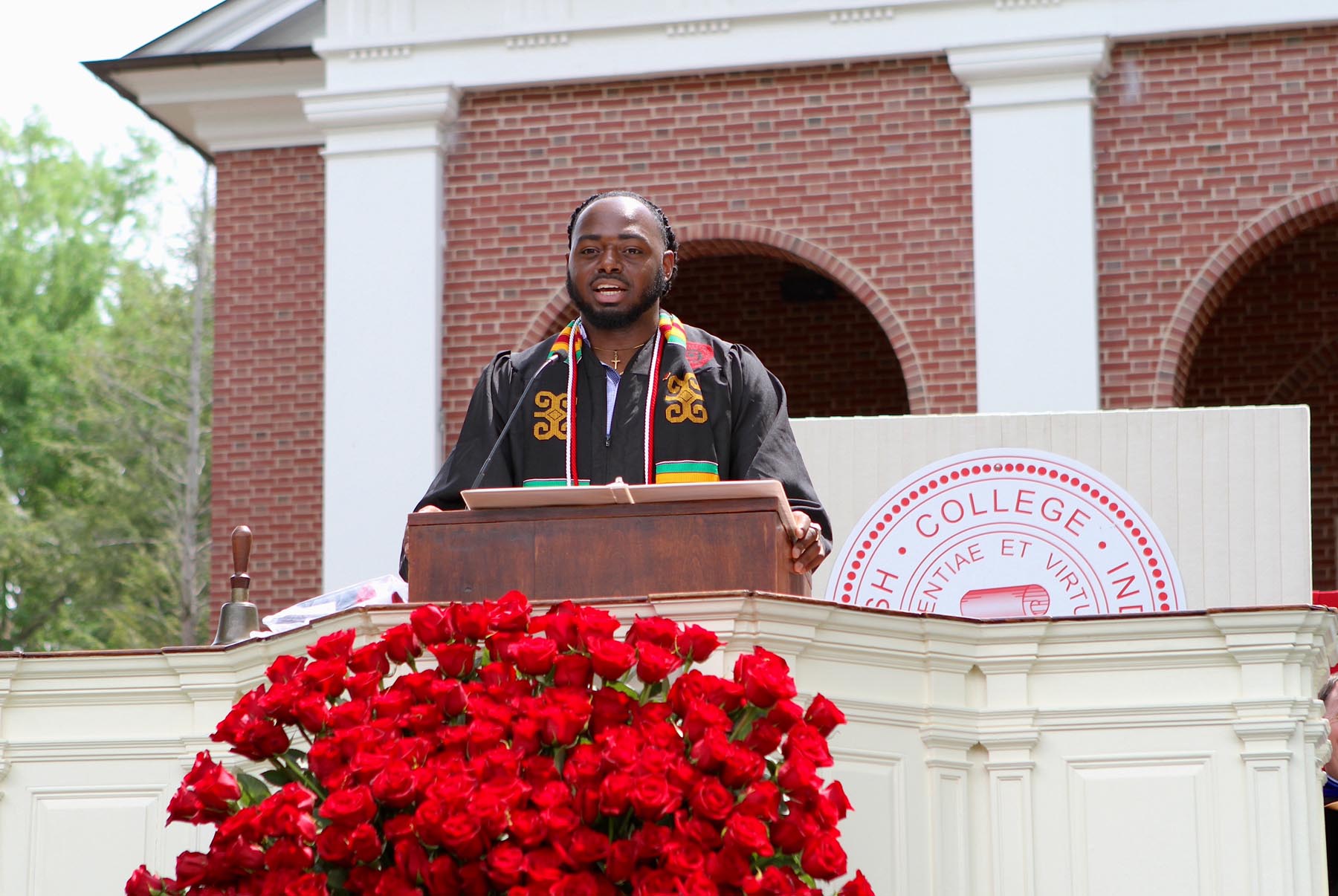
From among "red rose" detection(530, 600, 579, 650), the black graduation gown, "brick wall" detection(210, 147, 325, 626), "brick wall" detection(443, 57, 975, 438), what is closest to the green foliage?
"brick wall" detection(210, 147, 325, 626)

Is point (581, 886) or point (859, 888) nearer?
point (581, 886)

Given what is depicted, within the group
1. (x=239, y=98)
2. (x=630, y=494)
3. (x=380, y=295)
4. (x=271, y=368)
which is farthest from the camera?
(x=239, y=98)

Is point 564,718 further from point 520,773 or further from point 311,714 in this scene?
point 311,714

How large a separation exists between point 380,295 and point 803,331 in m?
4.53

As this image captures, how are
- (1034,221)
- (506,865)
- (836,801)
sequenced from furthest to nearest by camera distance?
(1034,221) → (836,801) → (506,865)

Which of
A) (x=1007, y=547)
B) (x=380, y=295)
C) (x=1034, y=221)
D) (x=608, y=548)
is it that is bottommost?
(x=608, y=548)

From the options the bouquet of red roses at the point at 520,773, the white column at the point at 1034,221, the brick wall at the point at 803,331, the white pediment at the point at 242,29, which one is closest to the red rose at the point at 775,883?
the bouquet of red roses at the point at 520,773

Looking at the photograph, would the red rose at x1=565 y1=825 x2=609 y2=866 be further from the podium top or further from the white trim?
the white trim

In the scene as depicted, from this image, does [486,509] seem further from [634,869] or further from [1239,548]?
[1239,548]

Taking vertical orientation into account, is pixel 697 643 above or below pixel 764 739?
above

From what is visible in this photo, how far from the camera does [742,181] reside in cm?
1148

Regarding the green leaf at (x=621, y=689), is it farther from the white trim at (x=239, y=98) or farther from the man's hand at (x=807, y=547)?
the white trim at (x=239, y=98)

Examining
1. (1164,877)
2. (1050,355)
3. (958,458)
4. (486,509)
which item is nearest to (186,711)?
(486,509)

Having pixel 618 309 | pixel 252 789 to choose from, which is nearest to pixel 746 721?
pixel 252 789
